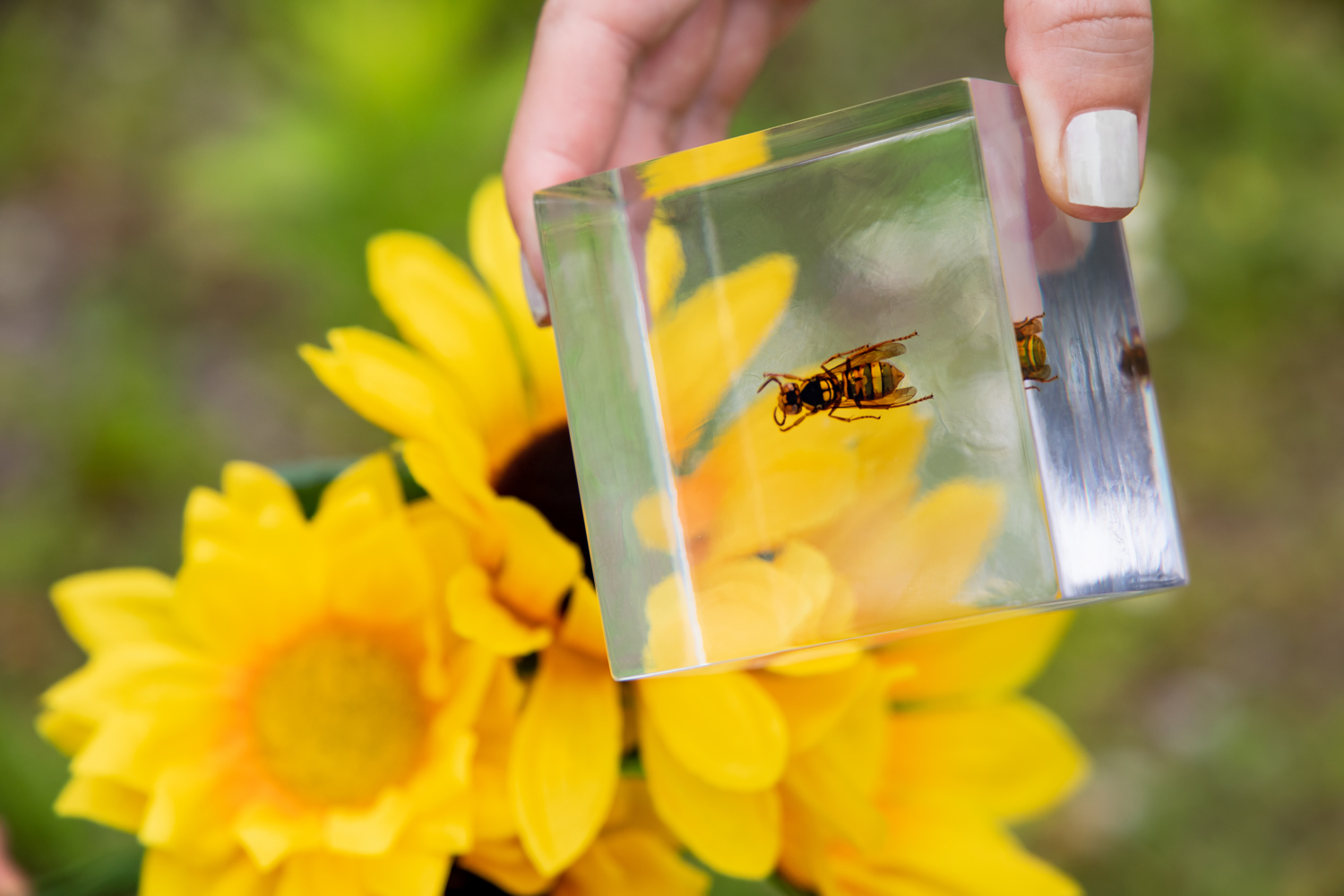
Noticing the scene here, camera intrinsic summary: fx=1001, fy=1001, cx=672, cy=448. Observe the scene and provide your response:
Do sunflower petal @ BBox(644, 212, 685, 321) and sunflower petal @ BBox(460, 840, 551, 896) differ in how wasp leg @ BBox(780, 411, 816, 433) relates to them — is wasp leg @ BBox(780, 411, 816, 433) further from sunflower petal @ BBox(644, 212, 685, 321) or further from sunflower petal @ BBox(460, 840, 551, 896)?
sunflower petal @ BBox(460, 840, 551, 896)

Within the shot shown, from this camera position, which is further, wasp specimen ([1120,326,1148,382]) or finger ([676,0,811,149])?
finger ([676,0,811,149])

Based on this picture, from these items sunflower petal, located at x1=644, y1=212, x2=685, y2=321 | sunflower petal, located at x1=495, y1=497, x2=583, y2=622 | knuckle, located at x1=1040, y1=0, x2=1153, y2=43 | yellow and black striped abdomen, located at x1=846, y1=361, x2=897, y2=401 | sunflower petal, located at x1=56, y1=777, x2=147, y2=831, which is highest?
knuckle, located at x1=1040, y1=0, x2=1153, y2=43

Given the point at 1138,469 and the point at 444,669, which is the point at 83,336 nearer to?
the point at 444,669

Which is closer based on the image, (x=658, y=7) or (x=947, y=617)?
(x=947, y=617)

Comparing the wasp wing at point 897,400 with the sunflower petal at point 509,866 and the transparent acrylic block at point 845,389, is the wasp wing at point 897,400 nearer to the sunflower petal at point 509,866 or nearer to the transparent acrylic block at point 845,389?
the transparent acrylic block at point 845,389

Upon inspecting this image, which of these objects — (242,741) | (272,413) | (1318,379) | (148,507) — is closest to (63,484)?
(148,507)

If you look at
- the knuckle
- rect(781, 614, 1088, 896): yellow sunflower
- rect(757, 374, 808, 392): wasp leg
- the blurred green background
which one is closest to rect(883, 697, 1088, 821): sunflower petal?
rect(781, 614, 1088, 896): yellow sunflower

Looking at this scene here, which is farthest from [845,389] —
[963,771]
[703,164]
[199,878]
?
[199,878]
